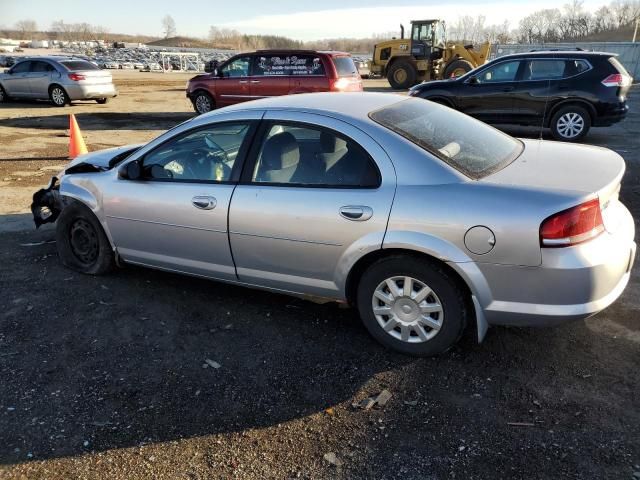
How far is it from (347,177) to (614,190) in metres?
1.62

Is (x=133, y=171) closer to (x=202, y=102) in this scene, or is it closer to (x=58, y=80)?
(x=202, y=102)

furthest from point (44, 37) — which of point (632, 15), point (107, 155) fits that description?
point (107, 155)

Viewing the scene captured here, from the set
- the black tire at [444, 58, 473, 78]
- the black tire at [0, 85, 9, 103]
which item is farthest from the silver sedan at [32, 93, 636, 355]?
the black tire at [444, 58, 473, 78]

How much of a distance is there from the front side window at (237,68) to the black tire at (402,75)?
1165 centimetres

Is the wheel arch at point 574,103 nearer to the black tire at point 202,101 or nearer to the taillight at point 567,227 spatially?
the taillight at point 567,227

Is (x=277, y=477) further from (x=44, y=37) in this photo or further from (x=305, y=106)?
(x=44, y=37)

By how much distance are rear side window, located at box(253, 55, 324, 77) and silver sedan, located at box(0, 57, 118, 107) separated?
6.42 metres

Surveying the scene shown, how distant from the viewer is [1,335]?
376 centimetres

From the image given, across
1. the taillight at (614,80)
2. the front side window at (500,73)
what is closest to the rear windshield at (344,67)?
the front side window at (500,73)

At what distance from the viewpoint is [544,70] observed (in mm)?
10492

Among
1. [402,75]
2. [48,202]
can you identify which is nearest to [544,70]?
[48,202]

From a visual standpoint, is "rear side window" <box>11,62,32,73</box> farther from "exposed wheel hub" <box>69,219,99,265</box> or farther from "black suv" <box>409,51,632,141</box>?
"exposed wheel hub" <box>69,219,99,265</box>

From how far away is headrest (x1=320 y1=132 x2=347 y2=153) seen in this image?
3.39 metres

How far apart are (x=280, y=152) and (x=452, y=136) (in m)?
1.20
